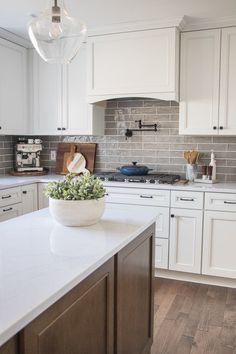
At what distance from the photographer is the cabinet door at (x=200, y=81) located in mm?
3348

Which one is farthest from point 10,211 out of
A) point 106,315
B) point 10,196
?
point 106,315

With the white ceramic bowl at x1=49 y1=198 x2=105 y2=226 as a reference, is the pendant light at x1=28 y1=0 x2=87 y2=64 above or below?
above

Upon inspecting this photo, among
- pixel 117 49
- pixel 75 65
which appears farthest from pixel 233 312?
pixel 75 65

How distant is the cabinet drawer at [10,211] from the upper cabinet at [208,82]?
1766 mm

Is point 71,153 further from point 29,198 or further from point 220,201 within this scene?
point 220,201

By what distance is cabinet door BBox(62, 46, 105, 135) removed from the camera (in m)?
3.87

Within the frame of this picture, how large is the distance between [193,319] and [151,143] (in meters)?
1.91

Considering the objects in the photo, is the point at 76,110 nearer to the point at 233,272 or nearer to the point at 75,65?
the point at 75,65

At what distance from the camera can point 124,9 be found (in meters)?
3.04

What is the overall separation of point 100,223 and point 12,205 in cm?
184

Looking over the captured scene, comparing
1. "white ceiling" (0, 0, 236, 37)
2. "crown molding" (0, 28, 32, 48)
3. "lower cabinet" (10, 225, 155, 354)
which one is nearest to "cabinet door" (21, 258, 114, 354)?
"lower cabinet" (10, 225, 155, 354)

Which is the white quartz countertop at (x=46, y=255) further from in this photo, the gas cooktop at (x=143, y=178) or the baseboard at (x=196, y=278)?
the baseboard at (x=196, y=278)

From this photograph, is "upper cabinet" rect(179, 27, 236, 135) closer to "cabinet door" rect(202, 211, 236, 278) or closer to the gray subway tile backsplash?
the gray subway tile backsplash

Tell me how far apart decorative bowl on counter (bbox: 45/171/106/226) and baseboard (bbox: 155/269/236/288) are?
1.92 meters
